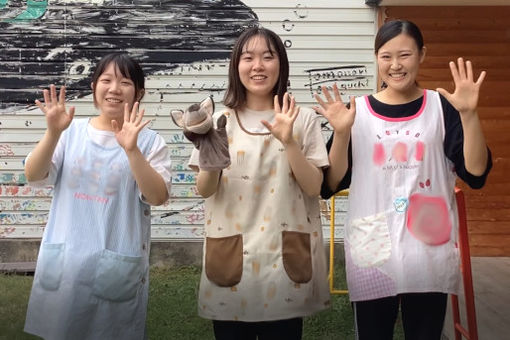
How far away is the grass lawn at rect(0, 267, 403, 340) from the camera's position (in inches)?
160

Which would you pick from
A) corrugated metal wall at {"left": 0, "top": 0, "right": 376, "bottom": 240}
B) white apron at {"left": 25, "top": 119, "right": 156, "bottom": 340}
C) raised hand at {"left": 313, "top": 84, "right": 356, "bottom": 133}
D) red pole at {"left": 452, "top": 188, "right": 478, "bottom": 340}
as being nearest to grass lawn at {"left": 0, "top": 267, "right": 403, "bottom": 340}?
red pole at {"left": 452, "top": 188, "right": 478, "bottom": 340}

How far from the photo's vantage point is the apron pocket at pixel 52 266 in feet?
7.06

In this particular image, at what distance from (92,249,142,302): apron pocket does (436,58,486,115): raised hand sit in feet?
4.29

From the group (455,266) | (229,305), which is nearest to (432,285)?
(455,266)

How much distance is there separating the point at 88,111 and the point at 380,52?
15.3 feet

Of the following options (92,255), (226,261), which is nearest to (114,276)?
(92,255)

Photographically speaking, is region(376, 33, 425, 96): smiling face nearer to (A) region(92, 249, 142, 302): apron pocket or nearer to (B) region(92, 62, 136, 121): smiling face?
(B) region(92, 62, 136, 121): smiling face

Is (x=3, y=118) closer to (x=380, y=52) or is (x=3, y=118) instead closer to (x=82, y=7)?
→ (x=82, y=7)

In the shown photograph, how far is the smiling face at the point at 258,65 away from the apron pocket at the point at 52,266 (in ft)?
3.06

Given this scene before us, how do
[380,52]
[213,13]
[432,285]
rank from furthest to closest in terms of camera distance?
[213,13] → [380,52] → [432,285]

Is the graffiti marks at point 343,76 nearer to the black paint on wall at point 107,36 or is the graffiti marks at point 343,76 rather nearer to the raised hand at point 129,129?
the black paint on wall at point 107,36

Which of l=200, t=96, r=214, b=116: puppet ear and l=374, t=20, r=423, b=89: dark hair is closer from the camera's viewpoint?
l=200, t=96, r=214, b=116: puppet ear

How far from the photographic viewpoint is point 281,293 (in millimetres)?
2115

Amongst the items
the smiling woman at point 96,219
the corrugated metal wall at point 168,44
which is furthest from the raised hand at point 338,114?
the corrugated metal wall at point 168,44
